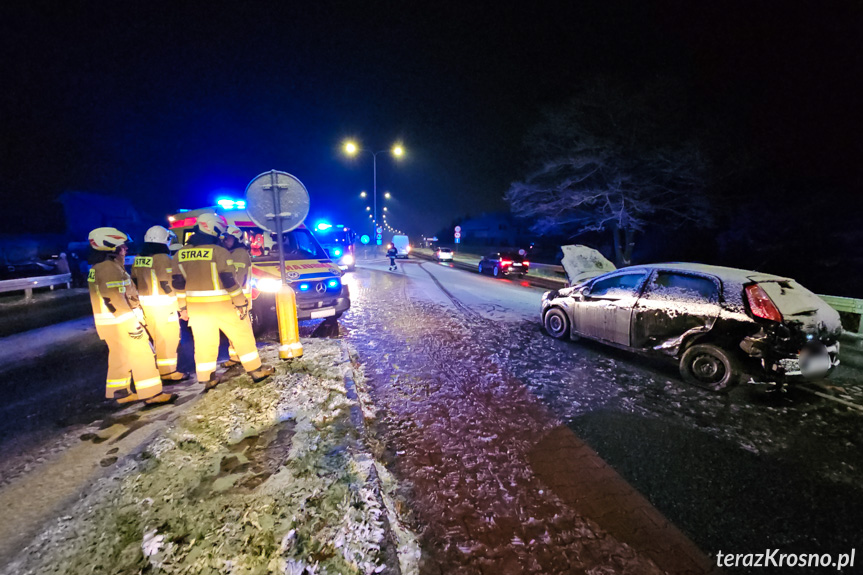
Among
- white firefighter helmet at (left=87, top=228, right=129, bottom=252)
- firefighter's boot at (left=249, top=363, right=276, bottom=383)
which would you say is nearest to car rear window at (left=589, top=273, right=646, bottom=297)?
firefighter's boot at (left=249, top=363, right=276, bottom=383)

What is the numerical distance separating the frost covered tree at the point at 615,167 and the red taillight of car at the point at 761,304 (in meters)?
16.5

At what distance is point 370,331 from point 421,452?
14.4ft

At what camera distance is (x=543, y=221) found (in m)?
22.8

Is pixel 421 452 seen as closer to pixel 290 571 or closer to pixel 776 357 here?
pixel 290 571

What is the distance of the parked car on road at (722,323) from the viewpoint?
4.13 metres

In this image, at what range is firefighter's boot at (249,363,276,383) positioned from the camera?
15.0 ft

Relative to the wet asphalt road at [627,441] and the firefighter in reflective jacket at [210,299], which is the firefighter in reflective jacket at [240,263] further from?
the wet asphalt road at [627,441]

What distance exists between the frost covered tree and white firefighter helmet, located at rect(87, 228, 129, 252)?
19995 mm

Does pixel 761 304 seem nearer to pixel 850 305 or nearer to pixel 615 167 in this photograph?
pixel 850 305

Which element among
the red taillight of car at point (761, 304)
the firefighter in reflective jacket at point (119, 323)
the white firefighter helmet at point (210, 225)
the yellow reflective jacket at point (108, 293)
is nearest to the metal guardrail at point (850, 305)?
the red taillight of car at point (761, 304)

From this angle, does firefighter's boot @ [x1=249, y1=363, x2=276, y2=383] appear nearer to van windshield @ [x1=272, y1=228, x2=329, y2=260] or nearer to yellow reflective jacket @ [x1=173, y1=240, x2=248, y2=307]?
yellow reflective jacket @ [x1=173, y1=240, x2=248, y2=307]

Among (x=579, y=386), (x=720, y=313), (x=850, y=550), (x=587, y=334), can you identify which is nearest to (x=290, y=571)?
(x=850, y=550)

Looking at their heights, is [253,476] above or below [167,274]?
below

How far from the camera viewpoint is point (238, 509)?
8.01ft
